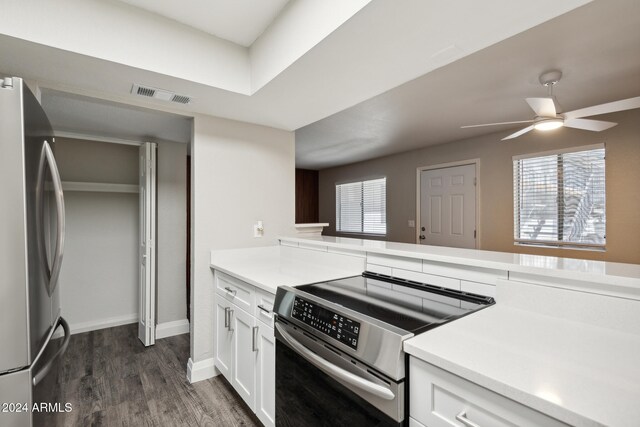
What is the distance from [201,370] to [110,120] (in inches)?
88.6

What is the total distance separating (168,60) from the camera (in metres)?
1.77

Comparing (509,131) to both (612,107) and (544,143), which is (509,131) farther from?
(612,107)

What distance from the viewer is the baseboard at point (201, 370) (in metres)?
2.37

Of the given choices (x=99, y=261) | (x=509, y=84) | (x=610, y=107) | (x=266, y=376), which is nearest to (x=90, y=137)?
(x=99, y=261)

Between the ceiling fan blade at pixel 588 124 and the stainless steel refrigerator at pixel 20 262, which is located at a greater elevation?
the ceiling fan blade at pixel 588 124

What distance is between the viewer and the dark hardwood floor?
1.94 meters

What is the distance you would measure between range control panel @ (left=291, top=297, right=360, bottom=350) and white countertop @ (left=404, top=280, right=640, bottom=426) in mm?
222

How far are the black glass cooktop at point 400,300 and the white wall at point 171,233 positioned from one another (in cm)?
230

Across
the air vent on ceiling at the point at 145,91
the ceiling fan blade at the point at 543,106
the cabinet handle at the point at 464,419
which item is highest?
the ceiling fan blade at the point at 543,106

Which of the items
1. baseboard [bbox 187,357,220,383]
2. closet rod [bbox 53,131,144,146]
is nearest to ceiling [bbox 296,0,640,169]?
closet rod [bbox 53,131,144,146]

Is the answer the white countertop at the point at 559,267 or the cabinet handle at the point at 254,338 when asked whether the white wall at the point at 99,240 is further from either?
the white countertop at the point at 559,267

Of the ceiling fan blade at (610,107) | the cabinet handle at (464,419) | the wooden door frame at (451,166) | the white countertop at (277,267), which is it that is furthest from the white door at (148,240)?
the wooden door frame at (451,166)

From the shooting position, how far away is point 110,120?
271 cm

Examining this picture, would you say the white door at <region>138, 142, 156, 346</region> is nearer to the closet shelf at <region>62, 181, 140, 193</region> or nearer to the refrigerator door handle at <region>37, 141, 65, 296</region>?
the closet shelf at <region>62, 181, 140, 193</region>
